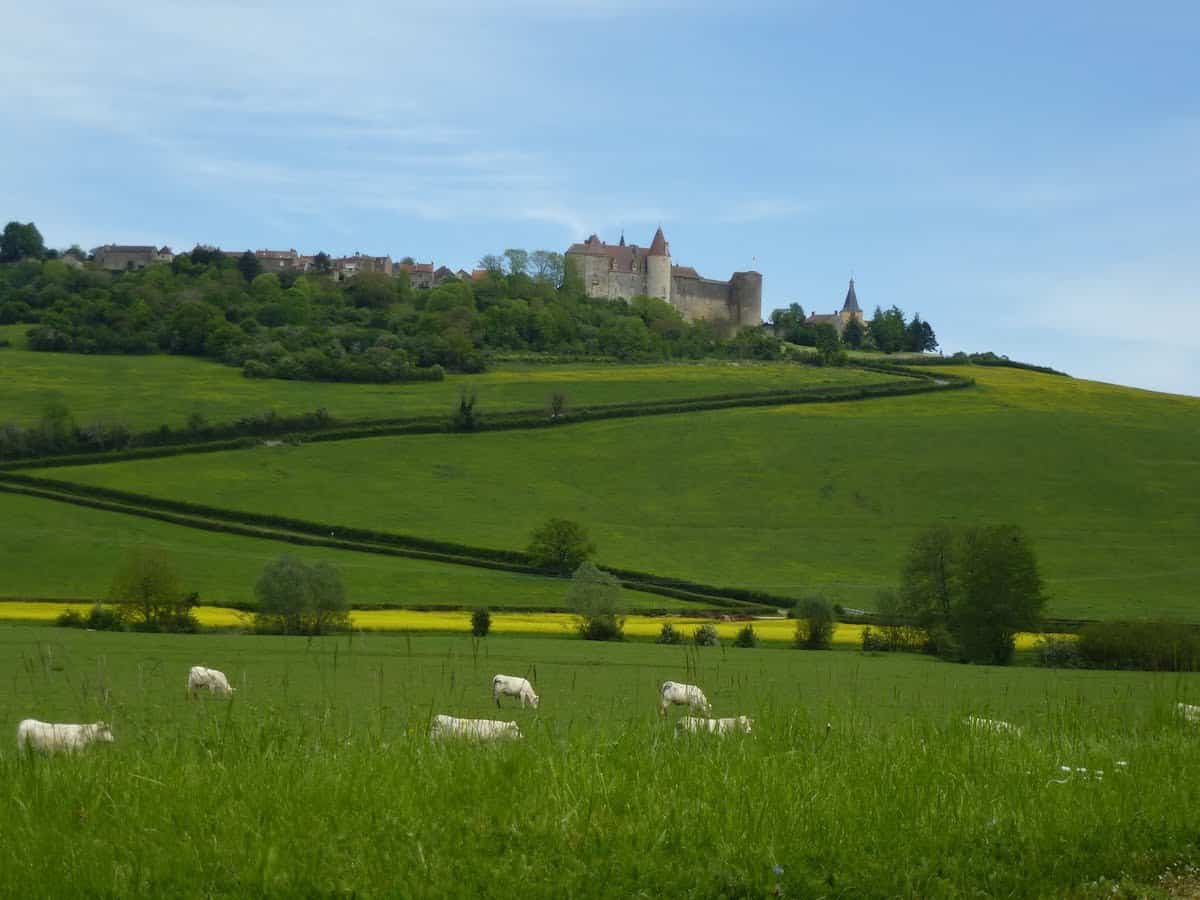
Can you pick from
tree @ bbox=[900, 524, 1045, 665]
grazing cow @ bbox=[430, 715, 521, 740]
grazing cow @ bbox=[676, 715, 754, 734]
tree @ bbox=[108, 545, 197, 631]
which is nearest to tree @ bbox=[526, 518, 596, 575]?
tree @ bbox=[900, 524, 1045, 665]

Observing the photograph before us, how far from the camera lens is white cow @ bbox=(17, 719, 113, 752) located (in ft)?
35.2

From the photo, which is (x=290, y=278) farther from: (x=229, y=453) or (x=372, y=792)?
(x=372, y=792)

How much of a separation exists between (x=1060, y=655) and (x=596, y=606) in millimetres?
17076

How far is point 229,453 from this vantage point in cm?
9519

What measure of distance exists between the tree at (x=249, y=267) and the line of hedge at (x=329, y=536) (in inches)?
4037

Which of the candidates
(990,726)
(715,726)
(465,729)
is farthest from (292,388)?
(990,726)

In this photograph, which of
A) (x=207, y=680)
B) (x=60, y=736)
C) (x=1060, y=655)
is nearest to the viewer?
(x=60, y=736)

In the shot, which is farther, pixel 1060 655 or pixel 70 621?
pixel 70 621

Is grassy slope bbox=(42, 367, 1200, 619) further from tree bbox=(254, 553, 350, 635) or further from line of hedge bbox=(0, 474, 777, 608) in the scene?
tree bbox=(254, 553, 350, 635)

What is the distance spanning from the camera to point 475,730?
11.6 meters

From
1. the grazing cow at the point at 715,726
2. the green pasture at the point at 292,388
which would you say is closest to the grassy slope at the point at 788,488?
the green pasture at the point at 292,388

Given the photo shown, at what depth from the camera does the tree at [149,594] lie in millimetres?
48656

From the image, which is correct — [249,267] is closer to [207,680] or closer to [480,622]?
[480,622]

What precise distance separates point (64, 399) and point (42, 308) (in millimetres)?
53789
